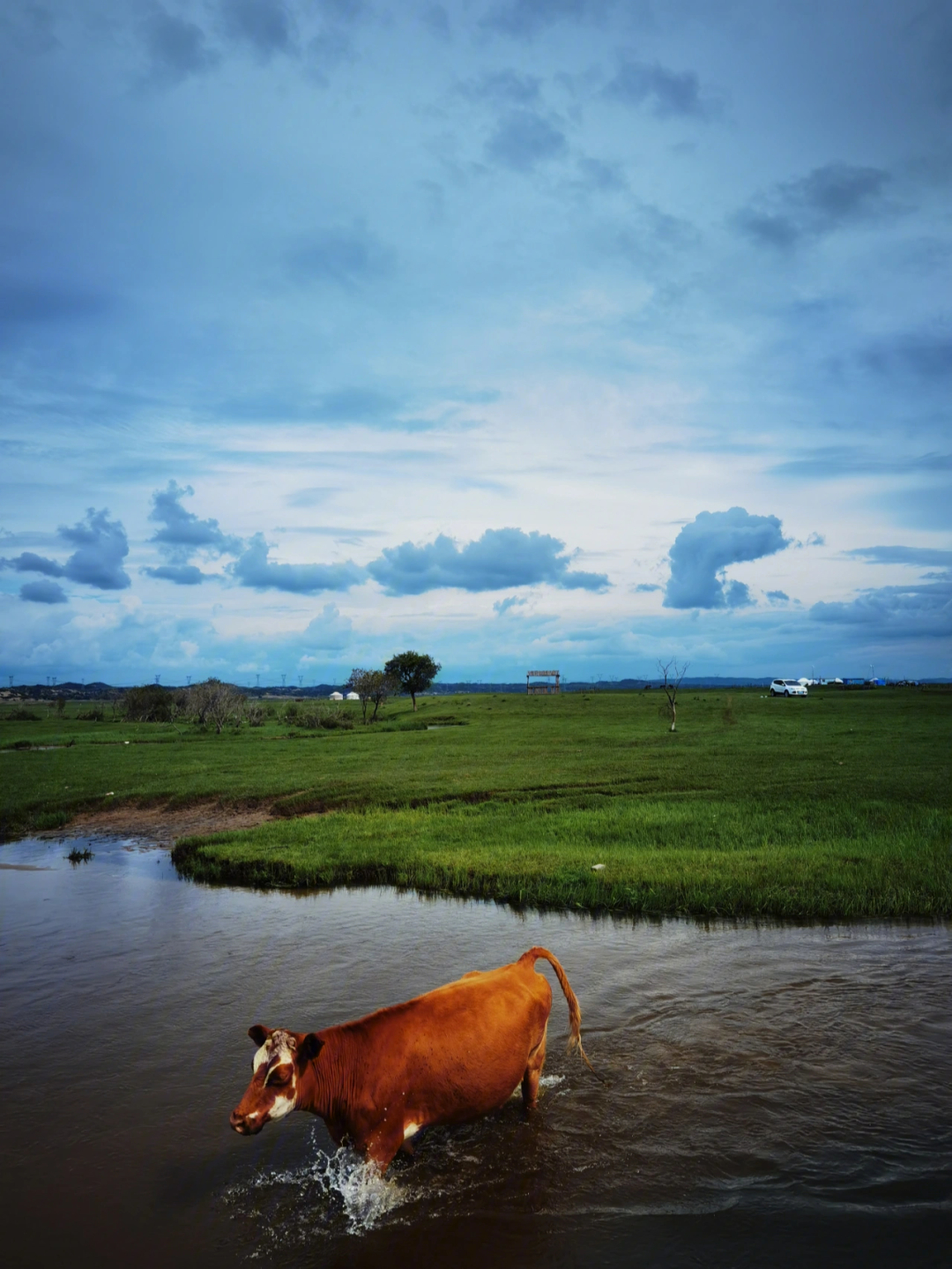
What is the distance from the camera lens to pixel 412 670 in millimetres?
102750

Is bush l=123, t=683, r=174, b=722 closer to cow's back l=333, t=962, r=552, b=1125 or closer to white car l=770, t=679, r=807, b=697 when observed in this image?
white car l=770, t=679, r=807, b=697

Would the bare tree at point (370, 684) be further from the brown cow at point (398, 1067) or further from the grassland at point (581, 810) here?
the brown cow at point (398, 1067)

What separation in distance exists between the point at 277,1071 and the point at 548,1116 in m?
3.34

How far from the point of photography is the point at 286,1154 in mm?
7910

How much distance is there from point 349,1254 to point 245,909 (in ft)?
37.5

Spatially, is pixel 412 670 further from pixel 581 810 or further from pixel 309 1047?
pixel 309 1047

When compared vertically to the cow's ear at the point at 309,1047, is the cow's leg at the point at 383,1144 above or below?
below

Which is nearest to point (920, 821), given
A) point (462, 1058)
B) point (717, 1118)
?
point (717, 1118)

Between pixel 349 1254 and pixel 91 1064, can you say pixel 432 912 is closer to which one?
pixel 91 1064

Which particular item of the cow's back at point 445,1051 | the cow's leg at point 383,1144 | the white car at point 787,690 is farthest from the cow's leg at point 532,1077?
the white car at point 787,690

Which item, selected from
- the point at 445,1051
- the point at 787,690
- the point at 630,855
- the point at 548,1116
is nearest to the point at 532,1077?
the point at 548,1116

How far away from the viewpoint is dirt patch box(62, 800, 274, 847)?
2660 centimetres

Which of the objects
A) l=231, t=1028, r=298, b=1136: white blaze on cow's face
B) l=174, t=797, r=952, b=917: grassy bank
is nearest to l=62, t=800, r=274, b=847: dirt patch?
l=174, t=797, r=952, b=917: grassy bank

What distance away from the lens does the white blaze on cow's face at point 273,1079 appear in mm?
6184
